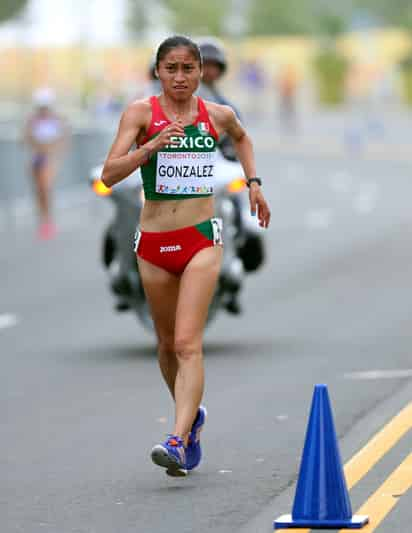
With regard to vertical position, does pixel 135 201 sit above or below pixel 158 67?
below

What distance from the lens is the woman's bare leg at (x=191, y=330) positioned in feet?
27.6

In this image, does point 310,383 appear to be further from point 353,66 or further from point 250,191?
point 353,66

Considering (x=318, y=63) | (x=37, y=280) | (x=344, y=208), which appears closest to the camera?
(x=37, y=280)

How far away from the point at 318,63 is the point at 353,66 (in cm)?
149

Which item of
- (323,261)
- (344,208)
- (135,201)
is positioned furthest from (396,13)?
(135,201)

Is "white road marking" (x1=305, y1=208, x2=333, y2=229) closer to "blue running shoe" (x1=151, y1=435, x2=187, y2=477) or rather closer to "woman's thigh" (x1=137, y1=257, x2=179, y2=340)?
"woman's thigh" (x1=137, y1=257, x2=179, y2=340)

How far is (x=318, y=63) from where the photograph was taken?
244 ft

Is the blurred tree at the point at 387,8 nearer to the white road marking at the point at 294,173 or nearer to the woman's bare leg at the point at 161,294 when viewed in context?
the white road marking at the point at 294,173

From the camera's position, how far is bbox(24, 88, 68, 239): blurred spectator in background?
27.1 metres

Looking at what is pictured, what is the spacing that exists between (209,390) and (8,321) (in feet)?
16.6

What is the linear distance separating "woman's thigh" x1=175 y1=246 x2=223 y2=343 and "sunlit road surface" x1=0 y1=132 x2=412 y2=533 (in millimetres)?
676

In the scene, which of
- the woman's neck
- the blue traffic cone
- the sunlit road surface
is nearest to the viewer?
the blue traffic cone

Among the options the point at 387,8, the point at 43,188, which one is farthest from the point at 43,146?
the point at 387,8

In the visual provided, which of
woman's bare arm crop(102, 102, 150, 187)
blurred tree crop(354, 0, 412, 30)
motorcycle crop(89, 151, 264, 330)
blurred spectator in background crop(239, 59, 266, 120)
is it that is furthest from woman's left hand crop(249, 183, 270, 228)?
blurred tree crop(354, 0, 412, 30)
